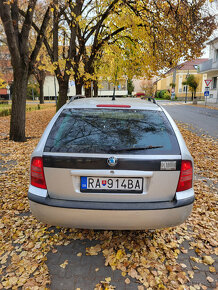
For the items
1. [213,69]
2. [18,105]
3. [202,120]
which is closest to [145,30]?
[18,105]

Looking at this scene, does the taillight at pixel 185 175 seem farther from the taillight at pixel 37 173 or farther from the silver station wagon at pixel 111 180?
the taillight at pixel 37 173

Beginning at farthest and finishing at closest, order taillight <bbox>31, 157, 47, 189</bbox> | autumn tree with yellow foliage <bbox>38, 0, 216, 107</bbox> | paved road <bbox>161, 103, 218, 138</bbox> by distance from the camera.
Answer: paved road <bbox>161, 103, 218, 138</bbox>, autumn tree with yellow foliage <bbox>38, 0, 216, 107</bbox>, taillight <bbox>31, 157, 47, 189</bbox>

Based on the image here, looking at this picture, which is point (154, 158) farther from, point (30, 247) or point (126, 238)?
point (30, 247)

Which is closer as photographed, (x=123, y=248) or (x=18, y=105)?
(x=123, y=248)

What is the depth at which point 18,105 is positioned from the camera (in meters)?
8.80

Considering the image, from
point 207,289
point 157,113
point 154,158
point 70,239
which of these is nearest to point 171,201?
point 154,158

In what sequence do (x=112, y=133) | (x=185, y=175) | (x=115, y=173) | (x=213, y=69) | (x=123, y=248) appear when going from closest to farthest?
(x=115, y=173) < (x=185, y=175) < (x=112, y=133) < (x=123, y=248) < (x=213, y=69)

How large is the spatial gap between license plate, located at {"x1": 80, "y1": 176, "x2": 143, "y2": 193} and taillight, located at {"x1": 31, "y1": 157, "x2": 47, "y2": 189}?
0.42 metres

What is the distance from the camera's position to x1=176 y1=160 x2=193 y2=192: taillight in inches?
95.7

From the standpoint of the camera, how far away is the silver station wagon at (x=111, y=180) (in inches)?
92.2

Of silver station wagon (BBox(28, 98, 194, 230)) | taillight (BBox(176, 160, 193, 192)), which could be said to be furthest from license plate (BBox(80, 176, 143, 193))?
taillight (BBox(176, 160, 193, 192))

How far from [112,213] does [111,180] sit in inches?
12.5

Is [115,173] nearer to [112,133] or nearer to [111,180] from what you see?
[111,180]

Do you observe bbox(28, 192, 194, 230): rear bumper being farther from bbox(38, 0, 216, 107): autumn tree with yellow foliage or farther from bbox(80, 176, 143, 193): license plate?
bbox(38, 0, 216, 107): autumn tree with yellow foliage
